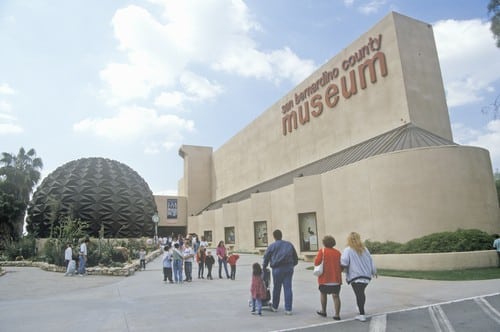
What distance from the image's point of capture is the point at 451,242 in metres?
13.3

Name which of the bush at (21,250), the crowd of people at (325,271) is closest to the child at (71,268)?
the bush at (21,250)

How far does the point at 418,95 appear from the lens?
20844 millimetres

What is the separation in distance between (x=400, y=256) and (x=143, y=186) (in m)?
20.6

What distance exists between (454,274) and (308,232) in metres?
10.3

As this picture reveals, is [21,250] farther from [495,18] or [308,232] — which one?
[495,18]

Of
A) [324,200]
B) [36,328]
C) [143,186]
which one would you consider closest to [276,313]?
[36,328]

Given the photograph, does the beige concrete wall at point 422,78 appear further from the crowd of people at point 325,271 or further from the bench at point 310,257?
the crowd of people at point 325,271

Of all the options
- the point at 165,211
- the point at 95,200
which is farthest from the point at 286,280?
the point at 165,211

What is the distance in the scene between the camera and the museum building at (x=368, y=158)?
49.0 ft

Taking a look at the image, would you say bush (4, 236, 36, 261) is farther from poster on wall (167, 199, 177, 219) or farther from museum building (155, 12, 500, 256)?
poster on wall (167, 199, 177, 219)

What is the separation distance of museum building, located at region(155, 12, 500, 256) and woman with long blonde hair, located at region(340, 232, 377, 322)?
379 inches

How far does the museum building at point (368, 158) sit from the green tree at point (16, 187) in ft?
64.5

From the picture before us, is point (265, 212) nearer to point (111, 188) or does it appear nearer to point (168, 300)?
point (111, 188)

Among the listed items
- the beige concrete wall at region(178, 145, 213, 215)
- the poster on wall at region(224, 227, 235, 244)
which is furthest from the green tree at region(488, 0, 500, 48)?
the beige concrete wall at region(178, 145, 213, 215)
